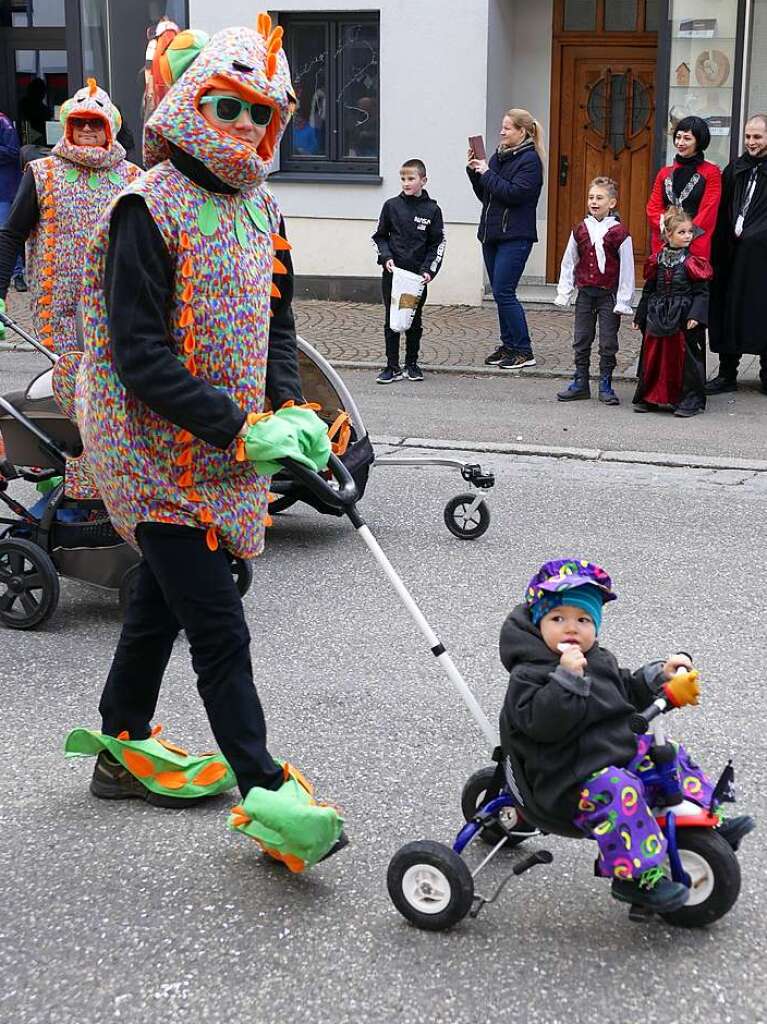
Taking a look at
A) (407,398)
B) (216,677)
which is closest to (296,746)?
(216,677)

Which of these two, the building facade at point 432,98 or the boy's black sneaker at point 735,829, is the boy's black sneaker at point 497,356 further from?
the boy's black sneaker at point 735,829

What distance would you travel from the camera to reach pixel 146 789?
4156mm

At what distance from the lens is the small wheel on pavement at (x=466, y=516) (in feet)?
22.9

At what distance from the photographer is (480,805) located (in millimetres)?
3680

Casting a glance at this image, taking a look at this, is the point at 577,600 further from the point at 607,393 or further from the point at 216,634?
the point at 607,393

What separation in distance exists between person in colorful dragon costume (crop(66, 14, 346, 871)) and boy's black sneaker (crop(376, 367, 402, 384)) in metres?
7.62

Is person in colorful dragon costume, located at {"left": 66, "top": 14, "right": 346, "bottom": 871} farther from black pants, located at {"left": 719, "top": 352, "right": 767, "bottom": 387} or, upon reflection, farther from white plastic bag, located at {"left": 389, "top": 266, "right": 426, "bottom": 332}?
black pants, located at {"left": 719, "top": 352, "right": 767, "bottom": 387}

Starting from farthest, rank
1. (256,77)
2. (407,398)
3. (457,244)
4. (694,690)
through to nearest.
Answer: (457,244) → (407,398) → (256,77) → (694,690)

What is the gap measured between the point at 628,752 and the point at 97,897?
1.36 meters

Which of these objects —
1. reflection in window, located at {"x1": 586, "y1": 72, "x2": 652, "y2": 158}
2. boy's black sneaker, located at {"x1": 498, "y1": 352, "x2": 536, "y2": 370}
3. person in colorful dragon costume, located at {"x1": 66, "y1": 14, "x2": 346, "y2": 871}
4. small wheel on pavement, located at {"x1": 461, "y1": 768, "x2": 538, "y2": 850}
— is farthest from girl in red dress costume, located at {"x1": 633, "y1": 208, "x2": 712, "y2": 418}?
small wheel on pavement, located at {"x1": 461, "y1": 768, "x2": 538, "y2": 850}

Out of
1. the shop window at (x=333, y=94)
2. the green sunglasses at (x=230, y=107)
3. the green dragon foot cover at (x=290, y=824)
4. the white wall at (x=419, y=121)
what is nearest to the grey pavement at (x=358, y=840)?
the green dragon foot cover at (x=290, y=824)

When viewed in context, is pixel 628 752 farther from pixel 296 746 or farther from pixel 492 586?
pixel 492 586

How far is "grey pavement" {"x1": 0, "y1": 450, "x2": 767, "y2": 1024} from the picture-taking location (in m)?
3.24

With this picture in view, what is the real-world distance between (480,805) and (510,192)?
833 centimetres
